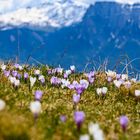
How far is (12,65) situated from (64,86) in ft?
13.3

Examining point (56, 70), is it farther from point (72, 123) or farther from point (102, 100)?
point (72, 123)

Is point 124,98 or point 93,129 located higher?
point 124,98

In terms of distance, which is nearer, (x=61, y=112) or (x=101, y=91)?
(x=61, y=112)

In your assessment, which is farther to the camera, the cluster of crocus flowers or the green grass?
the cluster of crocus flowers

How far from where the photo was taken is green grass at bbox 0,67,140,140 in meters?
6.43

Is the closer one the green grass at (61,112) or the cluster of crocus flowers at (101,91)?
the green grass at (61,112)

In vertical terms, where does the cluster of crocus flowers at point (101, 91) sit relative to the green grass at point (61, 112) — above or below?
above

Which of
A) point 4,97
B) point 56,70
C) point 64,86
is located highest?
point 56,70

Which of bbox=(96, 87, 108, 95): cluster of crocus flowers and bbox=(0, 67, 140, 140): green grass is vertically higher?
bbox=(96, 87, 108, 95): cluster of crocus flowers

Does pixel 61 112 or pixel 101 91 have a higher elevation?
pixel 101 91

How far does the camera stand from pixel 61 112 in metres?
9.34

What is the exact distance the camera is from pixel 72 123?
7.70 metres

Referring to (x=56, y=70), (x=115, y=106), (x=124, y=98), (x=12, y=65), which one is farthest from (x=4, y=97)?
(x=12, y=65)

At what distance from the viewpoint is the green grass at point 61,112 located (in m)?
6.43
